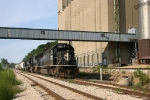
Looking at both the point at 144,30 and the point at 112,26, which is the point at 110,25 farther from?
the point at 144,30

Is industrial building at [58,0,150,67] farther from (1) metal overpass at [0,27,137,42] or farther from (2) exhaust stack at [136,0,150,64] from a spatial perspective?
(2) exhaust stack at [136,0,150,64]

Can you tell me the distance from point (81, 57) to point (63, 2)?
29781 mm

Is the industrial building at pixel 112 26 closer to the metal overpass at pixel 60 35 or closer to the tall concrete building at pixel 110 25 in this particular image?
the tall concrete building at pixel 110 25

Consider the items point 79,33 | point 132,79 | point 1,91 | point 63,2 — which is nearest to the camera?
point 1,91

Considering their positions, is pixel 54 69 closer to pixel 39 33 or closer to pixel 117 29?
pixel 39 33

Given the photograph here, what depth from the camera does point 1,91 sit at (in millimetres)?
10203

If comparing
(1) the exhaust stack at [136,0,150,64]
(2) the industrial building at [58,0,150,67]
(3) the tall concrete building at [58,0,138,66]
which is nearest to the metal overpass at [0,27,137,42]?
(2) the industrial building at [58,0,150,67]

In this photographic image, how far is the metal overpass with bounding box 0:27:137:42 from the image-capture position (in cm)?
4078

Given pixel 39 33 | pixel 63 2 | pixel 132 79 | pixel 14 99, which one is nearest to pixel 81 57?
pixel 39 33

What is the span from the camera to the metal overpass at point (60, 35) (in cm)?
4078

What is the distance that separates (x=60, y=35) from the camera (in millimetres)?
44094

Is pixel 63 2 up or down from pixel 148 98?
up

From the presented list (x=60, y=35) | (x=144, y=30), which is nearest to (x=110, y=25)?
(x=144, y=30)

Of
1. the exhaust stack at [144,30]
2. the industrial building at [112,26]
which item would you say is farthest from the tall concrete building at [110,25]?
the exhaust stack at [144,30]
